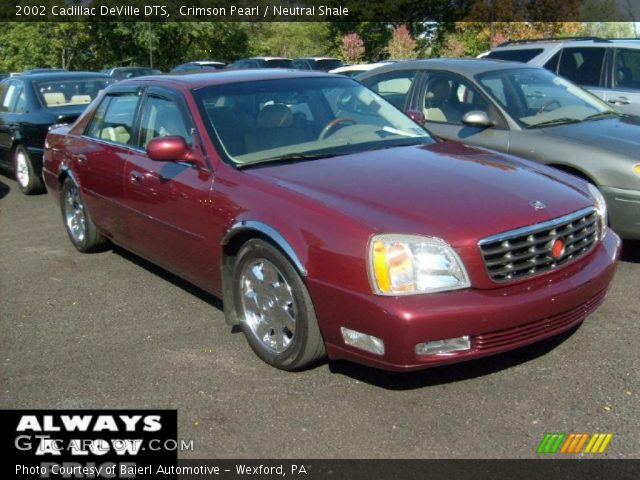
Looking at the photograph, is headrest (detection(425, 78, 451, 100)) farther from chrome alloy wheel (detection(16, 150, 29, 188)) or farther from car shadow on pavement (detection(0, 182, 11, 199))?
car shadow on pavement (detection(0, 182, 11, 199))

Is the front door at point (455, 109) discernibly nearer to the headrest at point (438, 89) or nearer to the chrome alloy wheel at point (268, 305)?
the headrest at point (438, 89)

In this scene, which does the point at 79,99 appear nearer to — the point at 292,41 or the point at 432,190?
the point at 432,190

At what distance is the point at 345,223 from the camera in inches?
140

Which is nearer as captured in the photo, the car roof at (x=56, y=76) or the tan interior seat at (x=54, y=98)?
the tan interior seat at (x=54, y=98)

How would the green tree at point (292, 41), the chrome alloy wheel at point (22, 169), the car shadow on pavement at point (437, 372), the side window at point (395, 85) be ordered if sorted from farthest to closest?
the green tree at point (292, 41), the chrome alloy wheel at point (22, 169), the side window at point (395, 85), the car shadow on pavement at point (437, 372)

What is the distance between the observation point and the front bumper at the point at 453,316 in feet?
10.9

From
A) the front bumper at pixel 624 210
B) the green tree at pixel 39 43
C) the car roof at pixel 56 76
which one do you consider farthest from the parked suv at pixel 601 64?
the green tree at pixel 39 43

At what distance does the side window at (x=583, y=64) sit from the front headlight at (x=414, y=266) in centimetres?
643

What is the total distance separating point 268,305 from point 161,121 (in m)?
1.80

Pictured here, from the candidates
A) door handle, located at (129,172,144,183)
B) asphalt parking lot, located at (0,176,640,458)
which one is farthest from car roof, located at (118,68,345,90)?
asphalt parking lot, located at (0,176,640,458)

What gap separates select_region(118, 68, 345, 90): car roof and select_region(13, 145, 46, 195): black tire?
4746 mm

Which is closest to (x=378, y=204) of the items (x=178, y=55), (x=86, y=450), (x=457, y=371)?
(x=457, y=371)

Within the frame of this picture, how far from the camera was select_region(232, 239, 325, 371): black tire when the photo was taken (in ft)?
12.3

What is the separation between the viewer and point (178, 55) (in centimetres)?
4547
